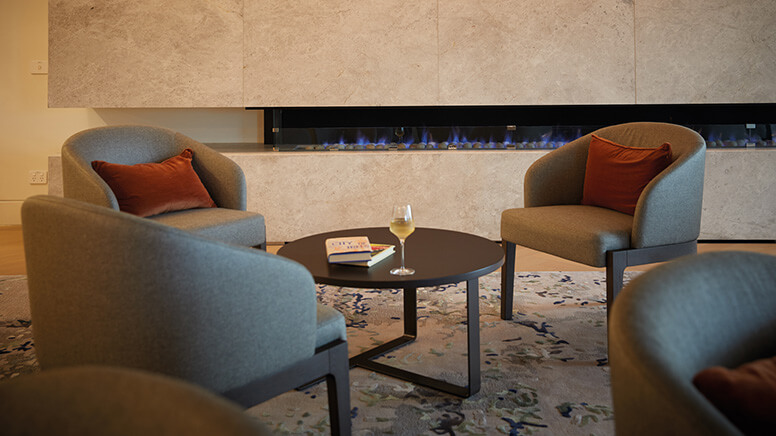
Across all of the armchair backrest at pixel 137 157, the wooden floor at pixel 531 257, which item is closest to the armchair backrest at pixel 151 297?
the armchair backrest at pixel 137 157

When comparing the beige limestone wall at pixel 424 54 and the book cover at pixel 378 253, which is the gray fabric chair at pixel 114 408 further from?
the beige limestone wall at pixel 424 54

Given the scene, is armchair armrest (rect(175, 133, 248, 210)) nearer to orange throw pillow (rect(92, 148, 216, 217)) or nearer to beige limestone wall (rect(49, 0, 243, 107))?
orange throw pillow (rect(92, 148, 216, 217))

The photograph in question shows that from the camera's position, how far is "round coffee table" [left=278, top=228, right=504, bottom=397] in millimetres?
1861

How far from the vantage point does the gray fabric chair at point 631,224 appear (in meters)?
2.35

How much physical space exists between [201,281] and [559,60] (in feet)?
12.7

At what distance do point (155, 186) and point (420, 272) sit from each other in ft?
5.15

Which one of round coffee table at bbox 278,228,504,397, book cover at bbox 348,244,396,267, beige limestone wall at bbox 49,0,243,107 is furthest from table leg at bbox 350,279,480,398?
beige limestone wall at bbox 49,0,243,107

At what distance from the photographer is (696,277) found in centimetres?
88

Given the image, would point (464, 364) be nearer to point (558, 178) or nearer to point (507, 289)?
point (507, 289)

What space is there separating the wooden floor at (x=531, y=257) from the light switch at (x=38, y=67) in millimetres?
1403

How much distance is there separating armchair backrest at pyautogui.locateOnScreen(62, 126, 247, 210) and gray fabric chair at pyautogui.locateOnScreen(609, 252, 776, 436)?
2448 mm

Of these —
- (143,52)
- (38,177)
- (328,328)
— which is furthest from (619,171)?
(38,177)

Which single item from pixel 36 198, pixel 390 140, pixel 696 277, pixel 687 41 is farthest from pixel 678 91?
pixel 36 198

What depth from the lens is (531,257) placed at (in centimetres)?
413
